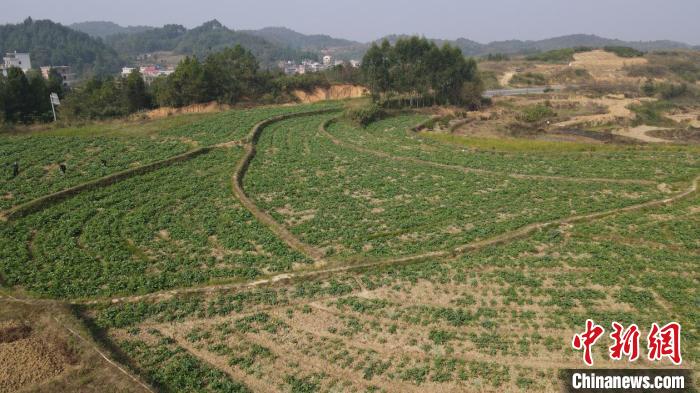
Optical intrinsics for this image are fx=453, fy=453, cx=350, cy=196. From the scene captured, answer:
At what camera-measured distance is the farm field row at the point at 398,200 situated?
828 inches

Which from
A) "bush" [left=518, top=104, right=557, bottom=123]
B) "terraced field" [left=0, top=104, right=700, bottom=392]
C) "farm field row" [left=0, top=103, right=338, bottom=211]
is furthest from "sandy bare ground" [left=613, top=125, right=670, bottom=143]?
"farm field row" [left=0, top=103, right=338, bottom=211]

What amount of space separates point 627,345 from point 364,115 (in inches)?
1453

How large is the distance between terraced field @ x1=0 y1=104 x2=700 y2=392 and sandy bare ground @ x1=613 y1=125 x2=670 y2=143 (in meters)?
15.7

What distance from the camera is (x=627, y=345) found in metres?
13.3

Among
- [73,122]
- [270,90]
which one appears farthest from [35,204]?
[270,90]

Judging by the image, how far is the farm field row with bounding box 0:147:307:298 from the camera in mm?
16984

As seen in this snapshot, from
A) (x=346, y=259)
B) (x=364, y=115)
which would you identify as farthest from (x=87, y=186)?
(x=364, y=115)

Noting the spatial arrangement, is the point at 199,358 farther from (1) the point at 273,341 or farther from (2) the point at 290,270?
(2) the point at 290,270

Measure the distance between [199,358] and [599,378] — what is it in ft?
36.8

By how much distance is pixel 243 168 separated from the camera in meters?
31.0

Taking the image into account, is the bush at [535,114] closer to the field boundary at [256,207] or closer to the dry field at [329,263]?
the dry field at [329,263]

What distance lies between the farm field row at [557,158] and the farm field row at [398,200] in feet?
8.09

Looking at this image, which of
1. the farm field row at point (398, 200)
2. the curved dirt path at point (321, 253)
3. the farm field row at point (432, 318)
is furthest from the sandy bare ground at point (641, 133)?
the farm field row at point (432, 318)

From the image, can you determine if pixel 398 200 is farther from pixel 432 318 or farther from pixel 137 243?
pixel 137 243
